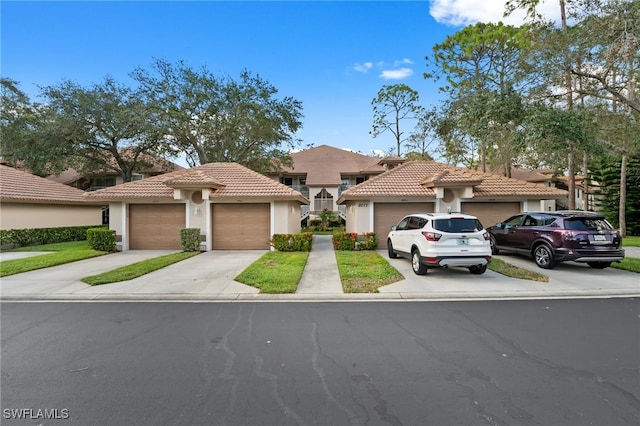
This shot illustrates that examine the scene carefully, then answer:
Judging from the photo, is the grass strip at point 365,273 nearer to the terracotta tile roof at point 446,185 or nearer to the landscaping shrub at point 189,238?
the terracotta tile roof at point 446,185

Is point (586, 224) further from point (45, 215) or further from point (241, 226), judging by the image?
point (45, 215)

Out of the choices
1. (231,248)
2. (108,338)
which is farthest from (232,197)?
(108,338)

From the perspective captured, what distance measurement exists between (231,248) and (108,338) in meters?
9.98

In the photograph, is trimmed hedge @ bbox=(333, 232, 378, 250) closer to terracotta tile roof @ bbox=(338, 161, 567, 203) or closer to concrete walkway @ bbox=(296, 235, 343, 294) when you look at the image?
concrete walkway @ bbox=(296, 235, 343, 294)

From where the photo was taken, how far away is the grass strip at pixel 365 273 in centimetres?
732

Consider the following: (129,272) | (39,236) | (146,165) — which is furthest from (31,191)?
(129,272)

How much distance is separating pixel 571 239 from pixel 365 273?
19.8 feet

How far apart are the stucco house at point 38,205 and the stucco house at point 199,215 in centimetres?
422

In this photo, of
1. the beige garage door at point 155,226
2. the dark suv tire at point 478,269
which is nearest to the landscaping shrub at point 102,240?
the beige garage door at point 155,226

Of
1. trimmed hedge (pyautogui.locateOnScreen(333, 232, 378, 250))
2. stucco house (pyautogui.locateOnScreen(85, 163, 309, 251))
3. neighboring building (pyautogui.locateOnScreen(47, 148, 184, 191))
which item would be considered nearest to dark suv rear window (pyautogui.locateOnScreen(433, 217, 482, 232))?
trimmed hedge (pyautogui.locateOnScreen(333, 232, 378, 250))

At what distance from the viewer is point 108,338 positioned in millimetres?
4508

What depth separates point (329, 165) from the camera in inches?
1256

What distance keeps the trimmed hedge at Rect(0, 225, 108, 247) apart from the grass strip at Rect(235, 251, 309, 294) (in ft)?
45.5

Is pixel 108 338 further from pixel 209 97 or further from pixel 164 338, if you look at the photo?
pixel 209 97
